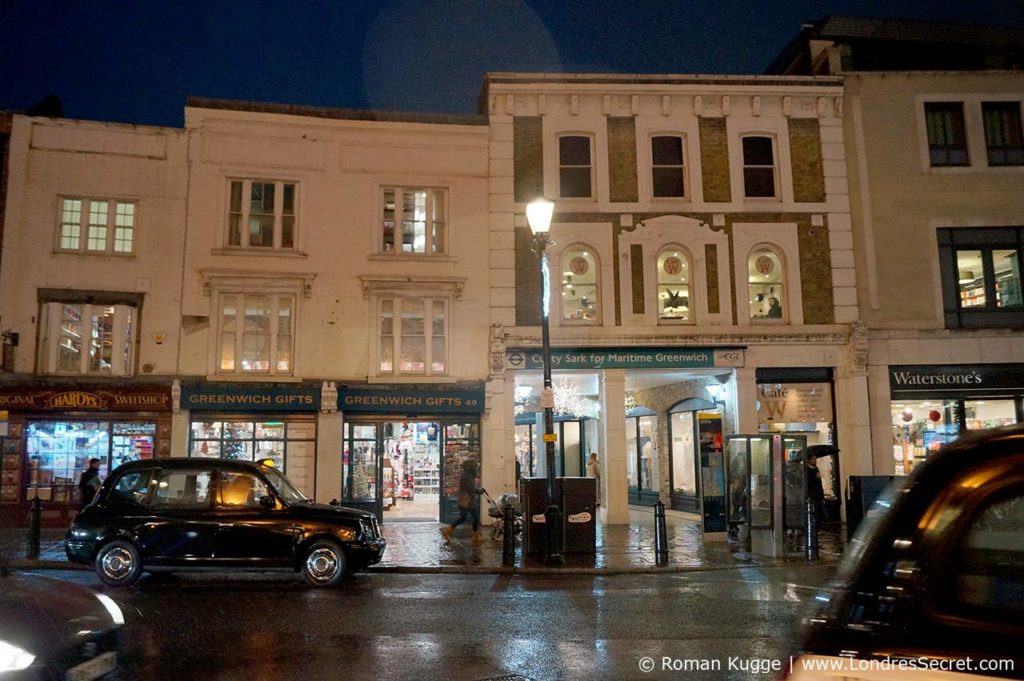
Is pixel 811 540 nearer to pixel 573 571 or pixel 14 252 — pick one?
pixel 573 571

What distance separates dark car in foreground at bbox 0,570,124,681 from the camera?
4684 millimetres

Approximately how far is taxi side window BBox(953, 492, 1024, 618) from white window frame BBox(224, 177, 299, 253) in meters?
19.6

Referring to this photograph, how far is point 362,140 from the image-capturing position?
2148 cm

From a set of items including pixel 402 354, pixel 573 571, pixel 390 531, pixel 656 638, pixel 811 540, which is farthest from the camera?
pixel 402 354

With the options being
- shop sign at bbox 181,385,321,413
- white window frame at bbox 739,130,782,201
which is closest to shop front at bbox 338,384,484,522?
shop sign at bbox 181,385,321,413

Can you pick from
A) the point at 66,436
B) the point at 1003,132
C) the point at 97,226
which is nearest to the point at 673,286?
the point at 1003,132

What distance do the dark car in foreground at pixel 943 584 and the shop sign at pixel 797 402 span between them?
19.3 m

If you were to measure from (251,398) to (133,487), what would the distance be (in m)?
8.01

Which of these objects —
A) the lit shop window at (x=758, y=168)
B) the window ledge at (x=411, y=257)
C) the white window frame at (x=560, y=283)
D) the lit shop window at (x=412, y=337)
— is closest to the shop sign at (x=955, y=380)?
the lit shop window at (x=758, y=168)

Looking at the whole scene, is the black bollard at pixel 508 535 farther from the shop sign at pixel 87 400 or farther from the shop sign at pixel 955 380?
the shop sign at pixel 955 380

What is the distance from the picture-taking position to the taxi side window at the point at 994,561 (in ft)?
8.95

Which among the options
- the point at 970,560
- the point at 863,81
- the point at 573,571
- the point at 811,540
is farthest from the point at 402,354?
the point at 970,560

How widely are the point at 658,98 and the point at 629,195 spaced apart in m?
2.83

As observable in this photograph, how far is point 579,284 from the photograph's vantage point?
21.5 m
